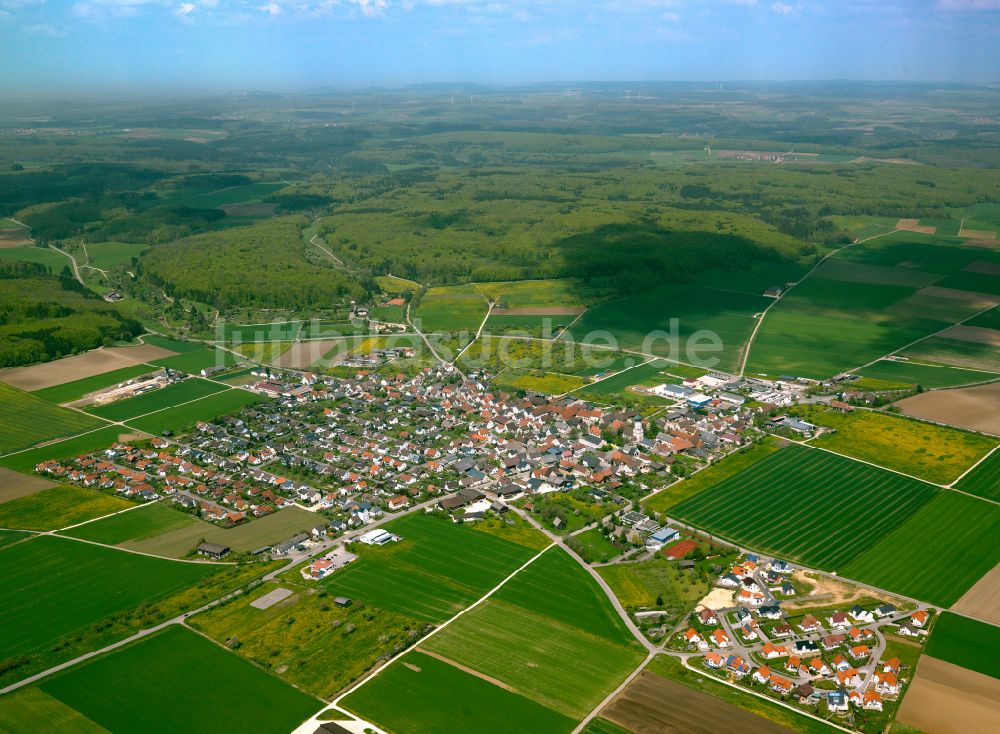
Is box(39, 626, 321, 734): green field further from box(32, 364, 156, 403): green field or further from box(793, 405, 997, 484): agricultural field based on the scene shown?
box(32, 364, 156, 403): green field

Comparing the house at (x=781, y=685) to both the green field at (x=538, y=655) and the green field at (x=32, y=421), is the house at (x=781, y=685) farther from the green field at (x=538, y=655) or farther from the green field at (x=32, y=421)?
the green field at (x=32, y=421)

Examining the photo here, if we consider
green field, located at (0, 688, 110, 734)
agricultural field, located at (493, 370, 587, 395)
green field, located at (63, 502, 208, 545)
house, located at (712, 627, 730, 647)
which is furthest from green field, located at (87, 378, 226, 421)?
house, located at (712, 627, 730, 647)

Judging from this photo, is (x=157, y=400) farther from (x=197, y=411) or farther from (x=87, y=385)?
(x=87, y=385)

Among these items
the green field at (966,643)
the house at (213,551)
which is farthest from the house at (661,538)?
the house at (213,551)

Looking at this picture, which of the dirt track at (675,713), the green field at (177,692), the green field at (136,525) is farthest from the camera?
the green field at (136,525)

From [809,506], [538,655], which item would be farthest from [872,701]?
[809,506]
